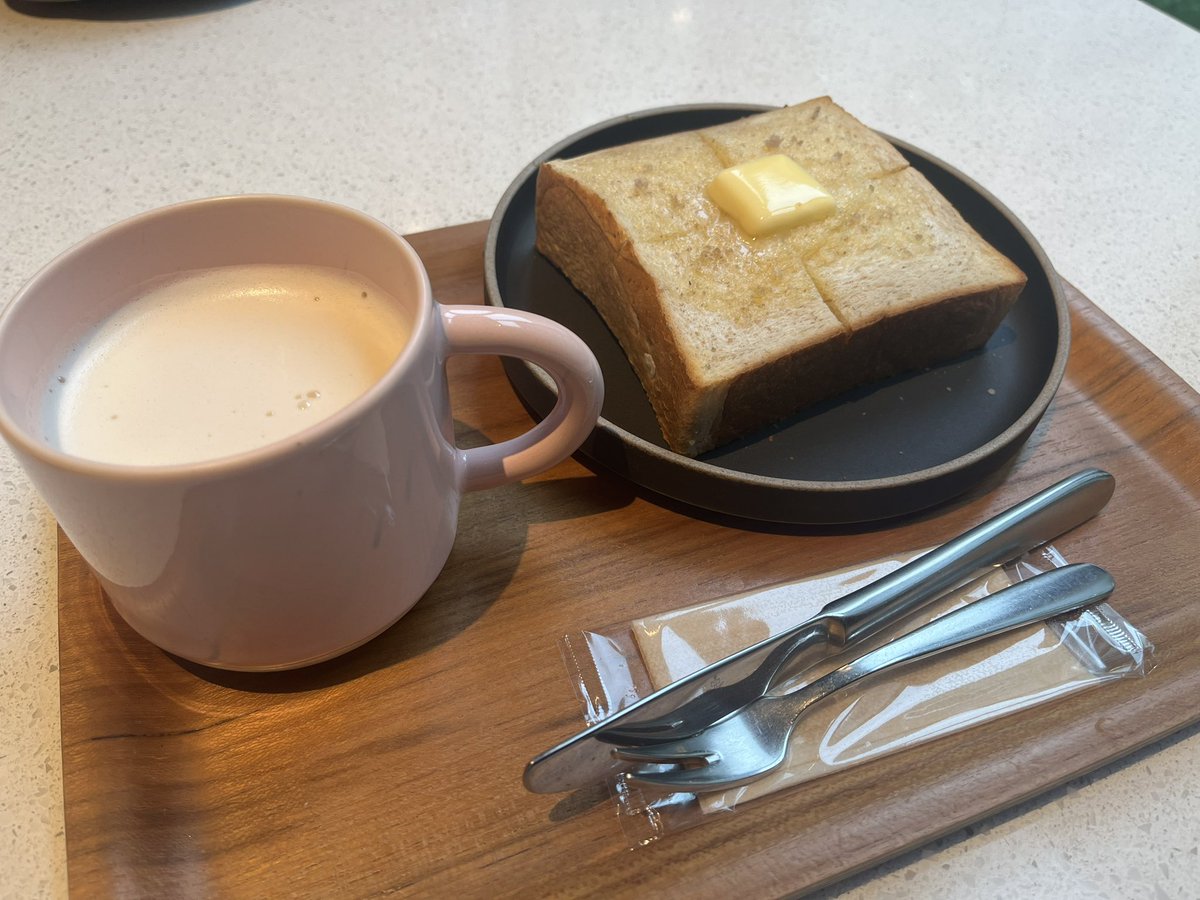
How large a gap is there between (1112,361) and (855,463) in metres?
0.28

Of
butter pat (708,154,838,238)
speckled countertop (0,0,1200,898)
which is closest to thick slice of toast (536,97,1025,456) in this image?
butter pat (708,154,838,238)

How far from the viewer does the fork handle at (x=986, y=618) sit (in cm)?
52

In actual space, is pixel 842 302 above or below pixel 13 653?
above

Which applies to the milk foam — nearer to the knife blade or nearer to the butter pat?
the knife blade

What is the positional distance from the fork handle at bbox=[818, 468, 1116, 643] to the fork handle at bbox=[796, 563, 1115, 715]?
20 millimetres

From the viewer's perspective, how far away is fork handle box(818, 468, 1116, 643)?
1.79 feet

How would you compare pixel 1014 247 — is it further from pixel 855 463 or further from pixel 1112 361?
pixel 855 463

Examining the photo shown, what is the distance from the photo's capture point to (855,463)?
0.70 m

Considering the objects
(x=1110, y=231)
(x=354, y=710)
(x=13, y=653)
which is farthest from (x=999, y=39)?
(x=13, y=653)

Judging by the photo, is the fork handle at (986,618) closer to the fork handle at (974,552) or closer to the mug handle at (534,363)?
the fork handle at (974,552)

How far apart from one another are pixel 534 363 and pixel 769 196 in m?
0.39

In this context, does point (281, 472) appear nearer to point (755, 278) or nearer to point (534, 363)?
point (534, 363)

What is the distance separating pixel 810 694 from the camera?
514 millimetres

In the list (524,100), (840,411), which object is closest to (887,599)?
(840,411)
